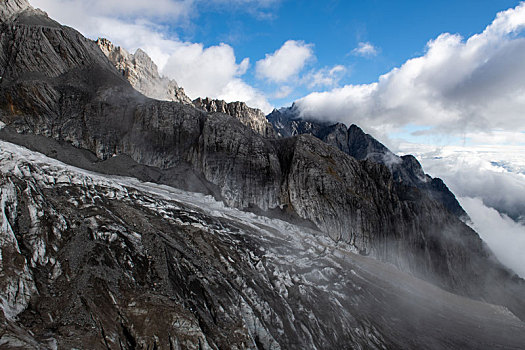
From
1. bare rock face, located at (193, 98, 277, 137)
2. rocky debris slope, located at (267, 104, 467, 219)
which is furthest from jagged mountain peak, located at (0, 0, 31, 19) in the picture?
rocky debris slope, located at (267, 104, 467, 219)

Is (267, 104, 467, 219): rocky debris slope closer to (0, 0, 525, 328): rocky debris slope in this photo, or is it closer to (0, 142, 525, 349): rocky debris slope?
(0, 0, 525, 328): rocky debris slope

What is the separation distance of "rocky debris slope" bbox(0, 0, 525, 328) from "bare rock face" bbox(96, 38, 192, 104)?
21.8 metres

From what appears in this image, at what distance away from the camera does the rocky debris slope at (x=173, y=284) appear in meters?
17.2

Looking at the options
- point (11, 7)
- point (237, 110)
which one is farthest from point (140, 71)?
point (237, 110)

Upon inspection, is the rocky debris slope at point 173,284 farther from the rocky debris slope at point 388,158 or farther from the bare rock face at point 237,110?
the rocky debris slope at point 388,158

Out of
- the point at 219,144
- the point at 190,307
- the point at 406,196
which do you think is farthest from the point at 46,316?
the point at 406,196

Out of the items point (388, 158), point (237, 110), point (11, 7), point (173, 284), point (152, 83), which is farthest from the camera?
point (388, 158)

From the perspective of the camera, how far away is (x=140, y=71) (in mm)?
81125

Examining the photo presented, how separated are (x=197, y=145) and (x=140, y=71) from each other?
4903 cm

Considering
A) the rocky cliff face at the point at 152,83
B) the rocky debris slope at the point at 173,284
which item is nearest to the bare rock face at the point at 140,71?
the rocky cliff face at the point at 152,83

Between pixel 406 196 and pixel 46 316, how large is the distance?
235ft

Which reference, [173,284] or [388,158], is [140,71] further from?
[388,158]

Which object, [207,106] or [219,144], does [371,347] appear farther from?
[207,106]

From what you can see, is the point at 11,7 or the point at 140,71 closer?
the point at 11,7
